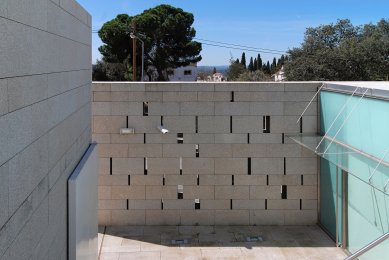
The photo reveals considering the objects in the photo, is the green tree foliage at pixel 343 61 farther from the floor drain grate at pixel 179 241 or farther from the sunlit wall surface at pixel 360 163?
the floor drain grate at pixel 179 241

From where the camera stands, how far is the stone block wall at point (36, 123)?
2.00 metres

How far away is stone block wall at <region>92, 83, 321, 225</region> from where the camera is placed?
816cm

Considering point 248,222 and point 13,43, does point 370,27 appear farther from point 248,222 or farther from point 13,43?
point 13,43

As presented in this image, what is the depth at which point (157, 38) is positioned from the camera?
96.2 feet

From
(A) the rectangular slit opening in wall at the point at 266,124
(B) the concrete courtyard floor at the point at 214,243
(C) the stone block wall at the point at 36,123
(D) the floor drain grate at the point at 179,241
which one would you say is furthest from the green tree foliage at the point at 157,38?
(C) the stone block wall at the point at 36,123

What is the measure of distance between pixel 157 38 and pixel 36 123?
1079 inches

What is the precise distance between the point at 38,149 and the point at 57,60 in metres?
0.93

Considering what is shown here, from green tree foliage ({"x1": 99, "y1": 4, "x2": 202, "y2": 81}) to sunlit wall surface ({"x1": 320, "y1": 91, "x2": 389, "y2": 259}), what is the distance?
73.2 ft

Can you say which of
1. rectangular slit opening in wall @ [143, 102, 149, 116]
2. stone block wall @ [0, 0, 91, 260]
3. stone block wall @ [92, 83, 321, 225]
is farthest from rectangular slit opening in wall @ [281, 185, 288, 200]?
stone block wall @ [0, 0, 91, 260]

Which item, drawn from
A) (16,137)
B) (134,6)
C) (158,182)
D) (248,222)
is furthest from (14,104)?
(134,6)

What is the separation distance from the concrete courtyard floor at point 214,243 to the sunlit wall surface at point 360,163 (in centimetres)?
47

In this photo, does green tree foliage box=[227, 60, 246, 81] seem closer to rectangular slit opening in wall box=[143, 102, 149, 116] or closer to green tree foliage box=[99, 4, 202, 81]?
green tree foliage box=[99, 4, 202, 81]

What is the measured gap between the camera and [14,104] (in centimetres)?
213

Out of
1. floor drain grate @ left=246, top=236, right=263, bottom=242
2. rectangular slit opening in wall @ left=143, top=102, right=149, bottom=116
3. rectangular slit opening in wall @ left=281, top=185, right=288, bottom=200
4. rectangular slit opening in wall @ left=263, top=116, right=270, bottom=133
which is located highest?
rectangular slit opening in wall @ left=143, top=102, right=149, bottom=116
